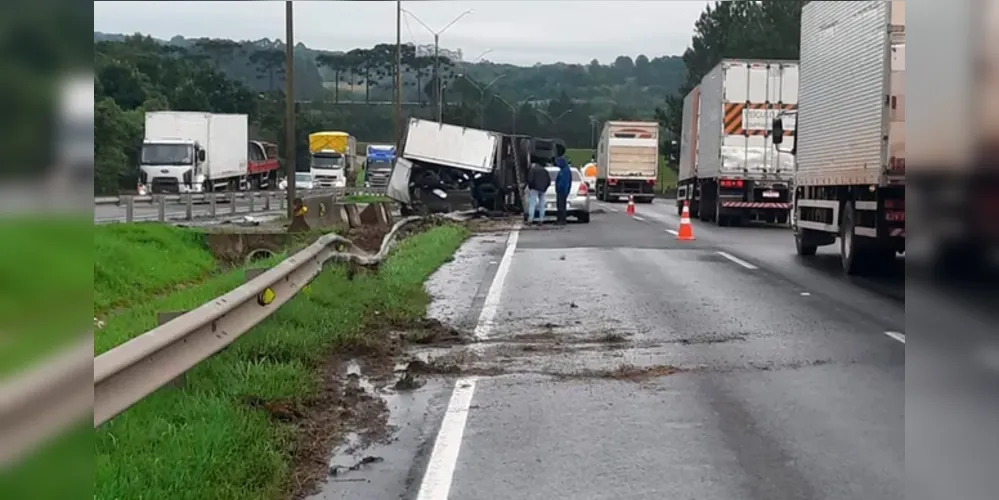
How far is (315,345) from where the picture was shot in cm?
949

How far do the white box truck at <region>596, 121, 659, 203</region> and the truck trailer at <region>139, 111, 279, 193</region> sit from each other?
16067mm

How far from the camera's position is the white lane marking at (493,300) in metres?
11.3

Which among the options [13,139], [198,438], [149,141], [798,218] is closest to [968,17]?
[13,139]

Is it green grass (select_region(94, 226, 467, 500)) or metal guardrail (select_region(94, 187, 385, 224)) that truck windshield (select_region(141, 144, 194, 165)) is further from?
green grass (select_region(94, 226, 467, 500))

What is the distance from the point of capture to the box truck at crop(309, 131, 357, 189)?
207 ft

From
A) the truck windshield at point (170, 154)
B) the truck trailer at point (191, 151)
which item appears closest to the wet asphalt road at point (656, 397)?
the truck trailer at point (191, 151)

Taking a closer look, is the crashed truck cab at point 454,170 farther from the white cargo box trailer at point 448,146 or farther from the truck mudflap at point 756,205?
the truck mudflap at point 756,205

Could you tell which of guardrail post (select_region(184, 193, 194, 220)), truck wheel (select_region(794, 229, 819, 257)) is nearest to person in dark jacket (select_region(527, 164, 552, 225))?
guardrail post (select_region(184, 193, 194, 220))

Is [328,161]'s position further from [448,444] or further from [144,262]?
[448,444]

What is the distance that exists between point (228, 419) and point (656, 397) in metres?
2.97

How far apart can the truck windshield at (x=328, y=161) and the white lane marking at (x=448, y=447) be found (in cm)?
5630

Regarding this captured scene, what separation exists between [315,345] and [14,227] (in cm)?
726

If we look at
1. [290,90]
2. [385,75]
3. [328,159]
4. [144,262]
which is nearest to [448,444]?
[144,262]

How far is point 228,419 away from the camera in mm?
6609
